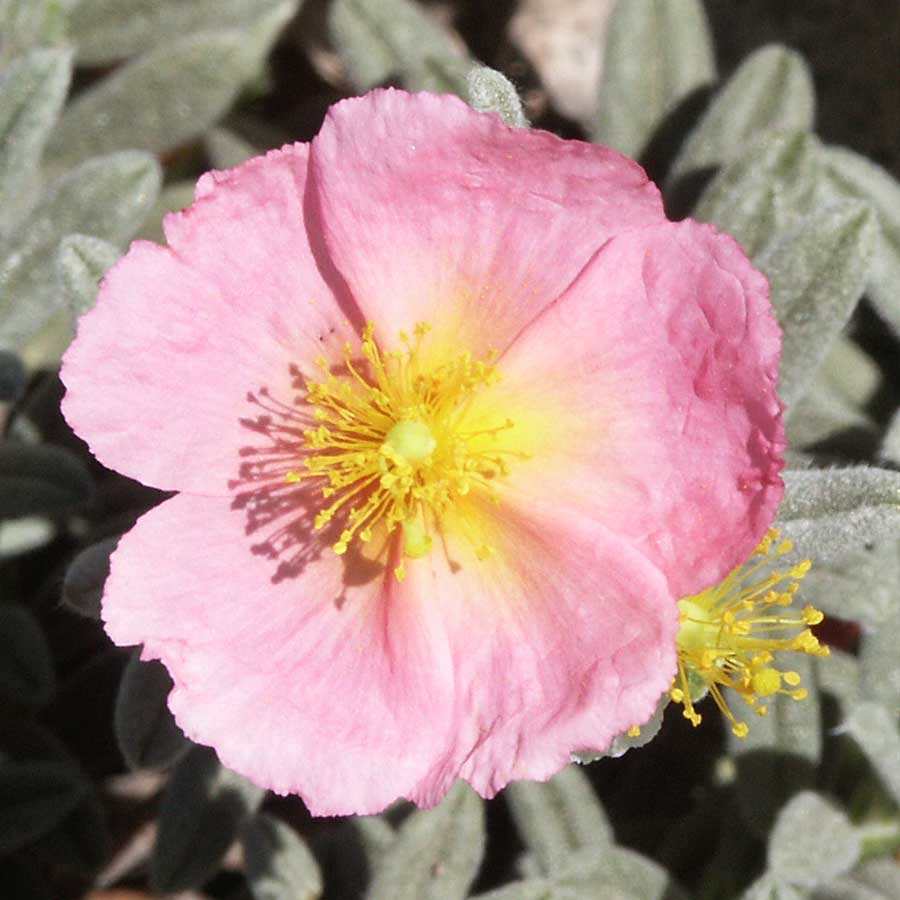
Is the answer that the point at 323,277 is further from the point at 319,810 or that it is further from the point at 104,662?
the point at 104,662

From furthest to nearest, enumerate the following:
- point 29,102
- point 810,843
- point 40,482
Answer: point 29,102 → point 40,482 → point 810,843

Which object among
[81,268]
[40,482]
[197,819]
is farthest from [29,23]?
[197,819]

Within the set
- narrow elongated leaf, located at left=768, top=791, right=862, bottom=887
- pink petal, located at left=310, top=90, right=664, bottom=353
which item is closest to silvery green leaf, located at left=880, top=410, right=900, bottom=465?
narrow elongated leaf, located at left=768, top=791, right=862, bottom=887

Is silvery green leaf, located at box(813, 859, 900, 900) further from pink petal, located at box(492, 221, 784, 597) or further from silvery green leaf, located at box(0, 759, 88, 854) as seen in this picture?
silvery green leaf, located at box(0, 759, 88, 854)

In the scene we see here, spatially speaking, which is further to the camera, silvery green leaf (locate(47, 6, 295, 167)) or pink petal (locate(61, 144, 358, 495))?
silvery green leaf (locate(47, 6, 295, 167))

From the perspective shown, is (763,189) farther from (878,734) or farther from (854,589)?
(878,734)
